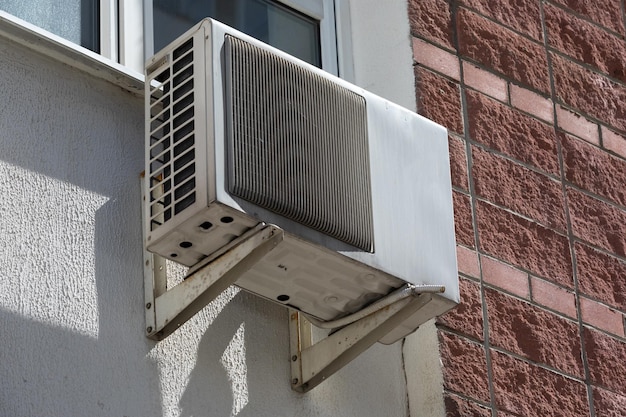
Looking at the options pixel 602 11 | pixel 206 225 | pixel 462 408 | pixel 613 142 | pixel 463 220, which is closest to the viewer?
pixel 206 225

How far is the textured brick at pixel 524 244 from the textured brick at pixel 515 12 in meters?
0.68

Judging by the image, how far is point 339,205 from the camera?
11.5ft

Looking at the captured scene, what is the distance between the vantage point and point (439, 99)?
4.34 m

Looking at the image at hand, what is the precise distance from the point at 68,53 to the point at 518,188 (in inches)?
56.9

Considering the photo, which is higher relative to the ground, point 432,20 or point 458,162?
point 432,20

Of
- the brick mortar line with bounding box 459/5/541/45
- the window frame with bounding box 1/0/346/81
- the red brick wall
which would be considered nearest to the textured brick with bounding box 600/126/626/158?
the red brick wall

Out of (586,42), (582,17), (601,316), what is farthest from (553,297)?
(582,17)

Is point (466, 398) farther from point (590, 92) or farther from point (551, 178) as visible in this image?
point (590, 92)

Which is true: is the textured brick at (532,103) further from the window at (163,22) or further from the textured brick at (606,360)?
the textured brick at (606,360)

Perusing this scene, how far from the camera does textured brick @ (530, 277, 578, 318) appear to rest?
431 centimetres

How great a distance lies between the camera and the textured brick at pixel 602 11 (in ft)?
16.5

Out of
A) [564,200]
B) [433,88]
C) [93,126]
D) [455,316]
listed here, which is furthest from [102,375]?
[564,200]

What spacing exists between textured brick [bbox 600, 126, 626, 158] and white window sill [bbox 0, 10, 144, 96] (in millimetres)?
1722

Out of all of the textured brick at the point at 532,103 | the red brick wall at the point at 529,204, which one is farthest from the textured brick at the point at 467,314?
the textured brick at the point at 532,103
